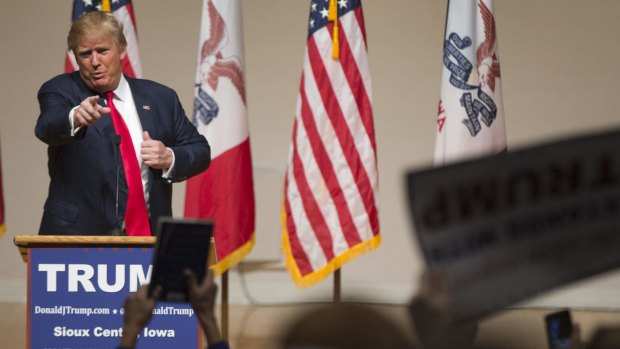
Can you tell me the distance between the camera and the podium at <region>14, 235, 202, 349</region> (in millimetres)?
3199

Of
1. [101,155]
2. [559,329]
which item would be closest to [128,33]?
[101,155]

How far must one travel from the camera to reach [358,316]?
99 cm

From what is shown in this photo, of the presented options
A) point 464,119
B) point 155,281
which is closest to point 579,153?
point 155,281

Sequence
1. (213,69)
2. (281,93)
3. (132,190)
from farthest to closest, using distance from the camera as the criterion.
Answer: (281,93) < (213,69) < (132,190)

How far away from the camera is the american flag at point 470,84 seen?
207 inches

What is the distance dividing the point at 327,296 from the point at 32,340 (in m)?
4.14

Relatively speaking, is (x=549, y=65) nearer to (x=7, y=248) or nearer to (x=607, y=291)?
(x=607, y=291)

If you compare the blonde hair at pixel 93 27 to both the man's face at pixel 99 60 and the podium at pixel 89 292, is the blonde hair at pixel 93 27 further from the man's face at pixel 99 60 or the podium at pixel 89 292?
the podium at pixel 89 292

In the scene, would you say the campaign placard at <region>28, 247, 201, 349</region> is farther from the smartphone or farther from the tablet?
the smartphone

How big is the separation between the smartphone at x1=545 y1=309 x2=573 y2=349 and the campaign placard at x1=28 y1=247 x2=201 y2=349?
84.9 inches

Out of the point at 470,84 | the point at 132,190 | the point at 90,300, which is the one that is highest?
the point at 470,84

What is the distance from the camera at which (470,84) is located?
5254 millimetres

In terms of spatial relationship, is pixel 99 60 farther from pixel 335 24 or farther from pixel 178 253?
pixel 335 24

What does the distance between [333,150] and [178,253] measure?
361 centimetres
